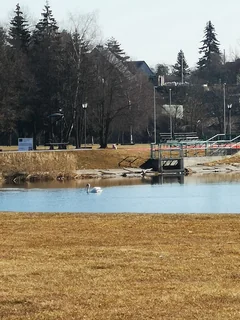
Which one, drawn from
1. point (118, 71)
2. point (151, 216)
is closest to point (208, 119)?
point (118, 71)

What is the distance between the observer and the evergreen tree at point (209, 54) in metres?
130

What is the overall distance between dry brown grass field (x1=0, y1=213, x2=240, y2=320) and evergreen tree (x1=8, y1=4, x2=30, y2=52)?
59265mm

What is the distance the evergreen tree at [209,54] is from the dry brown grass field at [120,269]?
113738 millimetres

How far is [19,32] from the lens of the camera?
77.7 metres

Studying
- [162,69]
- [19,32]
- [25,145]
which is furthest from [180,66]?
[25,145]

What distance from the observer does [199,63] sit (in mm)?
138250

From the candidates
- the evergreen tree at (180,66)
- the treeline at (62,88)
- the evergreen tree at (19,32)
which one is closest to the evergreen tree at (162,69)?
the evergreen tree at (180,66)

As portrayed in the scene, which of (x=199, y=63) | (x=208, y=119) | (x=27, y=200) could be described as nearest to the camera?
(x=27, y=200)

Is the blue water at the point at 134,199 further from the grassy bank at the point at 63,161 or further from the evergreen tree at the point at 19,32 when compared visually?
the evergreen tree at the point at 19,32

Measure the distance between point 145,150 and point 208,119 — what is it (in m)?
35.2

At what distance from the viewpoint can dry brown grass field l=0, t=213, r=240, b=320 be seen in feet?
28.8

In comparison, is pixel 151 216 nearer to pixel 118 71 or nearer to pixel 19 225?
pixel 19 225

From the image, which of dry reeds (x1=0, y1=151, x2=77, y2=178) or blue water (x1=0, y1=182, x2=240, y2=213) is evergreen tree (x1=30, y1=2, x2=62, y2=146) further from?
blue water (x1=0, y1=182, x2=240, y2=213)

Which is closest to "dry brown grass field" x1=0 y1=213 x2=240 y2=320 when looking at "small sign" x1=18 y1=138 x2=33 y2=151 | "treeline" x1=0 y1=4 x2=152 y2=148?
"small sign" x1=18 y1=138 x2=33 y2=151
